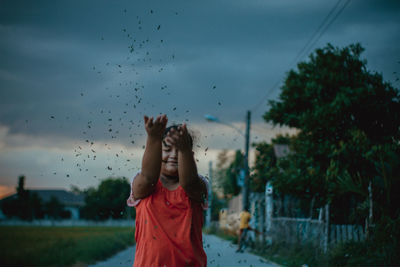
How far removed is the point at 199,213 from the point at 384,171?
5.14 m

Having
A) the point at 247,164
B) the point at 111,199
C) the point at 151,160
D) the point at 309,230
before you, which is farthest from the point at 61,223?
the point at 151,160

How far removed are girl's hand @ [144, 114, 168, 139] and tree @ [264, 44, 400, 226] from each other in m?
10.7

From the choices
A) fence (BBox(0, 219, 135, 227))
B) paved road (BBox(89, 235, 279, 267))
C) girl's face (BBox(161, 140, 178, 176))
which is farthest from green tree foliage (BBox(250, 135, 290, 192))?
girl's face (BBox(161, 140, 178, 176))

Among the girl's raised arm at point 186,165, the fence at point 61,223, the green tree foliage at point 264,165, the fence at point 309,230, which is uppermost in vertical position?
the green tree foliage at point 264,165

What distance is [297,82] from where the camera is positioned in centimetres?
1652

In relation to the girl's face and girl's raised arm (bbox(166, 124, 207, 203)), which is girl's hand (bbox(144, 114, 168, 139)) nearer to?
girl's raised arm (bbox(166, 124, 207, 203))

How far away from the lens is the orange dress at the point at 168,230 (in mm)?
2439

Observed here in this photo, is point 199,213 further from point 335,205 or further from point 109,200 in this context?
point 335,205

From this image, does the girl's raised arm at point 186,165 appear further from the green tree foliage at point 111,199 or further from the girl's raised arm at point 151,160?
the green tree foliage at point 111,199

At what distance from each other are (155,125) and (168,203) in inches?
20.3

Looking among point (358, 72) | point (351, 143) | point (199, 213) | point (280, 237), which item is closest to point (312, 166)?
point (351, 143)

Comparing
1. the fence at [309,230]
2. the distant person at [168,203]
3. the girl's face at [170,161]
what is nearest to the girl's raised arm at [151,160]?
the distant person at [168,203]

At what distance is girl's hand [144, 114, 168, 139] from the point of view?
2.34 metres

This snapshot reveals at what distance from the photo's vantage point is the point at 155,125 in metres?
2.35
